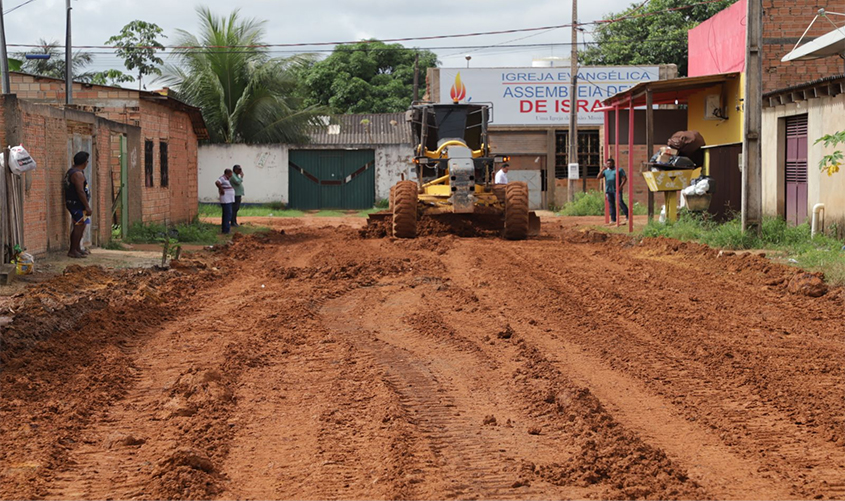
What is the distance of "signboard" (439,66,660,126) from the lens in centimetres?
3241

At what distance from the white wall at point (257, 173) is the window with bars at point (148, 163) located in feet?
42.4

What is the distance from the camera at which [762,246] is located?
1579 centimetres

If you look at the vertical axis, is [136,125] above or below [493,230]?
above

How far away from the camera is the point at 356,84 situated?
51.6m

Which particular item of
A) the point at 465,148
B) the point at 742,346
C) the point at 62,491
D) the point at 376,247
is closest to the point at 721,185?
the point at 465,148

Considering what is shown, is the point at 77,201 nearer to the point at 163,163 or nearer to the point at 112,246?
the point at 112,246

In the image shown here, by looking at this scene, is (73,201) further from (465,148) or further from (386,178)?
(386,178)

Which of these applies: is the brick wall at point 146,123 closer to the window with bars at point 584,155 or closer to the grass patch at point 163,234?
the grass patch at point 163,234

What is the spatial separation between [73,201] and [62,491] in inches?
417

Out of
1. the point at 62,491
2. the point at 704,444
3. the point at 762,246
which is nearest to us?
the point at 62,491

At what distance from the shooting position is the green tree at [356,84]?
5172 centimetres

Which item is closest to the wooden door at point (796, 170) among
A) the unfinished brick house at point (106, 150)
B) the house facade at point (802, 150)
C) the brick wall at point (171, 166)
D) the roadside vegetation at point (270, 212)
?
the house facade at point (802, 150)

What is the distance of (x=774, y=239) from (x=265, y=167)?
21.8 metres

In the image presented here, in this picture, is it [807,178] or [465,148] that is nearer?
[807,178]
